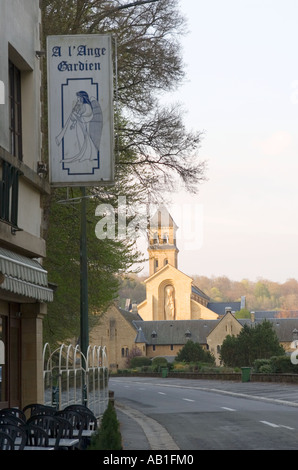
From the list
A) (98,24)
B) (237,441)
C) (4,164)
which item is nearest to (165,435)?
(237,441)

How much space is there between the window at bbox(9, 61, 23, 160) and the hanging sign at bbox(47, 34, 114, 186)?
59 cm

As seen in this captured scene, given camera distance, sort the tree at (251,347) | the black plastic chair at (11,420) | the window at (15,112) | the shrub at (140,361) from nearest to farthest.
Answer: the black plastic chair at (11,420) → the window at (15,112) → the tree at (251,347) → the shrub at (140,361)

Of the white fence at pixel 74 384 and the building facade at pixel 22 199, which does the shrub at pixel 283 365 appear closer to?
the white fence at pixel 74 384

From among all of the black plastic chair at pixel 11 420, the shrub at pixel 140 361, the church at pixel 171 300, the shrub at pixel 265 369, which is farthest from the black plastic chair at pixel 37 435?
the church at pixel 171 300

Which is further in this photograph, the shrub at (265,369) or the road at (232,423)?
the shrub at (265,369)

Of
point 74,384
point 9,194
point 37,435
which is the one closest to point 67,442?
point 37,435

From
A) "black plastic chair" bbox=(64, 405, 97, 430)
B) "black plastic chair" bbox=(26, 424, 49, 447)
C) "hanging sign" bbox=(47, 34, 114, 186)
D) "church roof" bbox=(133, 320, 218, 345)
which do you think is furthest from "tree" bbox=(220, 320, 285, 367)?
"church roof" bbox=(133, 320, 218, 345)

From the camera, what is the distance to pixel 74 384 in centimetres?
1812

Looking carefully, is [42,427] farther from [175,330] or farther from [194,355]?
[175,330]

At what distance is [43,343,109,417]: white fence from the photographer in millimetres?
16781

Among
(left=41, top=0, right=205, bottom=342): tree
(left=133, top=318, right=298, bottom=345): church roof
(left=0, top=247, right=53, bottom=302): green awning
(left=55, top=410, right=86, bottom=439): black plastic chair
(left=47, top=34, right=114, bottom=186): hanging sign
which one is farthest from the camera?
(left=133, top=318, right=298, bottom=345): church roof

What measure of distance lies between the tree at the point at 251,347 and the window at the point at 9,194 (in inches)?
2196

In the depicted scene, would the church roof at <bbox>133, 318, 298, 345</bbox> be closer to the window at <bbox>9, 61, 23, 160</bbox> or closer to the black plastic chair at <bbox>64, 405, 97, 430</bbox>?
the window at <bbox>9, 61, 23, 160</bbox>

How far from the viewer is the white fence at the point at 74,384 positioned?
1678cm
